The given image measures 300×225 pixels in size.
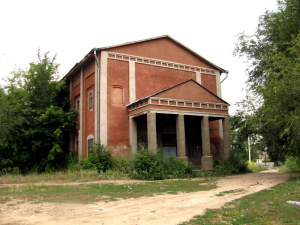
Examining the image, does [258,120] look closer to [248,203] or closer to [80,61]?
[248,203]

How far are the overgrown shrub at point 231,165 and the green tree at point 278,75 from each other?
272 cm

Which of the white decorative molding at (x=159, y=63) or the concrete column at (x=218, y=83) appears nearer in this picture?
the white decorative molding at (x=159, y=63)

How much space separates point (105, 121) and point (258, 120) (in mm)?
10260

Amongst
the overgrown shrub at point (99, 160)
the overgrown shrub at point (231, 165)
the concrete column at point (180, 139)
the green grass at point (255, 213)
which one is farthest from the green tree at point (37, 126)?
the green grass at point (255, 213)

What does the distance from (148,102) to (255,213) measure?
11.9 metres

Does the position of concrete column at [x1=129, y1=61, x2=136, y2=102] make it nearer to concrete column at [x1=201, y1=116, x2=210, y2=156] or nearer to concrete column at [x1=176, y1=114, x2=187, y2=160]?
concrete column at [x1=176, y1=114, x2=187, y2=160]

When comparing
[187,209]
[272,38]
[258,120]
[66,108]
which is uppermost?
[272,38]

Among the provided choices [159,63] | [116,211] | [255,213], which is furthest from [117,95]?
[255,213]

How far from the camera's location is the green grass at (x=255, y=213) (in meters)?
6.62

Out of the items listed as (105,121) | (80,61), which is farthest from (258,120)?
(80,61)

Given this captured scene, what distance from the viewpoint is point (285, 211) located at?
735cm

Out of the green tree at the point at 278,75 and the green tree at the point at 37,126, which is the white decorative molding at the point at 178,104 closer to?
the green tree at the point at 278,75

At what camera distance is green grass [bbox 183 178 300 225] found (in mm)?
6621

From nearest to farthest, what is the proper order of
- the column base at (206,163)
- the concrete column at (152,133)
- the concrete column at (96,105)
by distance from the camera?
1. the concrete column at (152,133)
2. the column base at (206,163)
3. the concrete column at (96,105)
